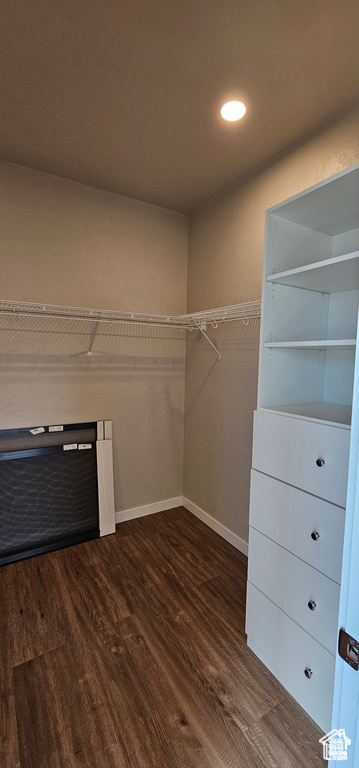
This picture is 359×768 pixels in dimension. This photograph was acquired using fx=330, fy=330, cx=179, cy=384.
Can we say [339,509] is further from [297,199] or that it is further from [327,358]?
[297,199]

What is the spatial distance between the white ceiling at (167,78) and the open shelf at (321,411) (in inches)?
56.0

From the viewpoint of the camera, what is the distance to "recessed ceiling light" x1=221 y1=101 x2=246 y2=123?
158 cm

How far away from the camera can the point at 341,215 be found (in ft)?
4.70

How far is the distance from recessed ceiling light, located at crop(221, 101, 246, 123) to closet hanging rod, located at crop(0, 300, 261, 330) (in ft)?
3.00

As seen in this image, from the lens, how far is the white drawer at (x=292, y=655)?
3.96ft

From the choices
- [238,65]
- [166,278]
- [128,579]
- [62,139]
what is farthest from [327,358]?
[62,139]

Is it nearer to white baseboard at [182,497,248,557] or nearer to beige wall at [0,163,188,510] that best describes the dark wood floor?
white baseboard at [182,497,248,557]

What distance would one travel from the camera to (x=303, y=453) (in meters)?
1.28

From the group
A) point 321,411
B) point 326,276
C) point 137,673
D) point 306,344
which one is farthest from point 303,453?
point 137,673

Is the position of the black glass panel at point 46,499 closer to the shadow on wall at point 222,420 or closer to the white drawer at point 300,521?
the shadow on wall at point 222,420

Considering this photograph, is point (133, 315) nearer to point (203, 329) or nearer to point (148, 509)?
point (203, 329)

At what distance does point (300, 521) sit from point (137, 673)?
988 millimetres

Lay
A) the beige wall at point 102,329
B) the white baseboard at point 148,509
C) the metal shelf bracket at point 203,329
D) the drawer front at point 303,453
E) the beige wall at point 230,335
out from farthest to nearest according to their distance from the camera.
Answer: the white baseboard at point 148,509, the metal shelf bracket at point 203,329, the beige wall at point 102,329, the beige wall at point 230,335, the drawer front at point 303,453

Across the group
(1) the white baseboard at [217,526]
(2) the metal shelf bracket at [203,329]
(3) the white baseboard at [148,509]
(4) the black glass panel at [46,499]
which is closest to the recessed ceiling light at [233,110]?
(2) the metal shelf bracket at [203,329]
